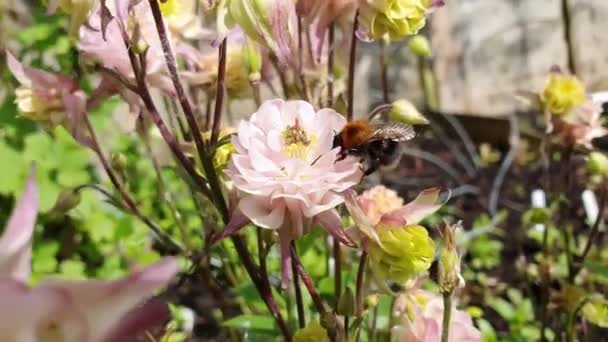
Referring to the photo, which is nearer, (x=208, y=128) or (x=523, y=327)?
(x=208, y=128)

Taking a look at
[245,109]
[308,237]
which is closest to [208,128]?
[308,237]

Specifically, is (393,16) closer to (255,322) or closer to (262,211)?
(262,211)

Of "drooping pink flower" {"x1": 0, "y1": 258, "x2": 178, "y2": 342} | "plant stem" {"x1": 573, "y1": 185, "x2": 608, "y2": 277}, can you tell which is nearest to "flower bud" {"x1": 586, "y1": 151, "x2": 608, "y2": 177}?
"plant stem" {"x1": 573, "y1": 185, "x2": 608, "y2": 277}

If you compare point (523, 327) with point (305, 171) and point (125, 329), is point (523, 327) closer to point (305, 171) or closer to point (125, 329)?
point (305, 171)

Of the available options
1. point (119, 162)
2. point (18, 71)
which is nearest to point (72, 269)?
point (119, 162)

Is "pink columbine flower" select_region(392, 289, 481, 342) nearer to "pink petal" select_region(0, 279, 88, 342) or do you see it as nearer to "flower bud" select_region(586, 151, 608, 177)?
"flower bud" select_region(586, 151, 608, 177)
